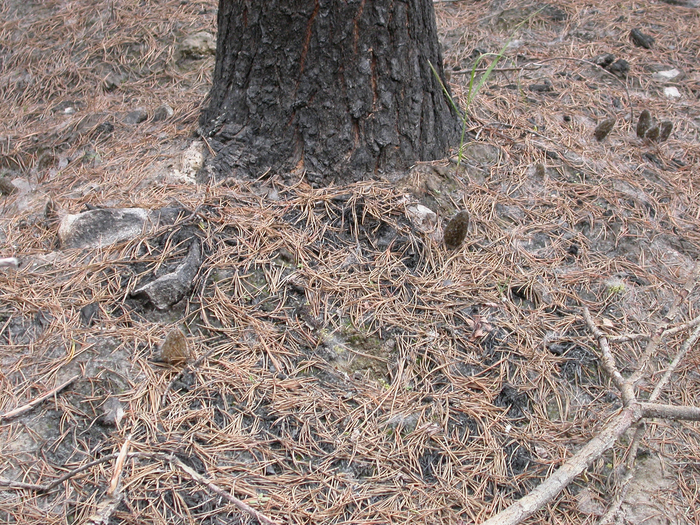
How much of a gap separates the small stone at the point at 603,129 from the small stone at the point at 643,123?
19cm

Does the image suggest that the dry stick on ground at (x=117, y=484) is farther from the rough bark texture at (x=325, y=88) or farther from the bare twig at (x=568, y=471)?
the rough bark texture at (x=325, y=88)

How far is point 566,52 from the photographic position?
12.6ft

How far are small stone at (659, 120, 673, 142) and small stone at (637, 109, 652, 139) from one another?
9 cm

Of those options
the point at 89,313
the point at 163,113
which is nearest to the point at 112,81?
the point at 163,113

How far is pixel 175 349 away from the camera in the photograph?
196 cm

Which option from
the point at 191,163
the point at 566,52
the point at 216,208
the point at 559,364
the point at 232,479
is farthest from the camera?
the point at 566,52

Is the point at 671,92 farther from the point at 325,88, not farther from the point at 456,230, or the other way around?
the point at 325,88

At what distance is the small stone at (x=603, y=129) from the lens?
320 centimetres

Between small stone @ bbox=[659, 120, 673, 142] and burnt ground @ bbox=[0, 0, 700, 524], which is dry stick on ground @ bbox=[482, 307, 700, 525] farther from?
small stone @ bbox=[659, 120, 673, 142]

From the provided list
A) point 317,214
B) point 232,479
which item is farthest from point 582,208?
point 232,479

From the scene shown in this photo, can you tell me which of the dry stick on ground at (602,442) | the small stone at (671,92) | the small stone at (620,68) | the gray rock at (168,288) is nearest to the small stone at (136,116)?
the gray rock at (168,288)

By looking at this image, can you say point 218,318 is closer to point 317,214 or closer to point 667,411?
point 317,214

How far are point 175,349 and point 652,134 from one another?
300 cm

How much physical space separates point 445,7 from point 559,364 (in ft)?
10.8
